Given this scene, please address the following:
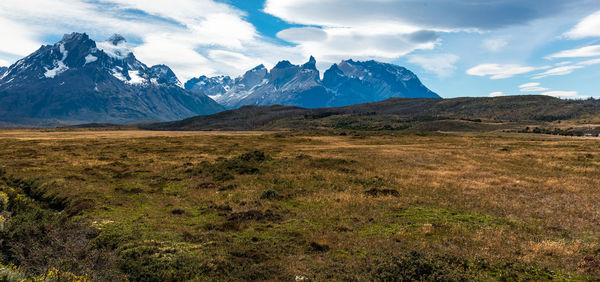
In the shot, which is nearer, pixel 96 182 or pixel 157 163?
pixel 96 182

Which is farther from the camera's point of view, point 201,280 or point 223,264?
point 223,264

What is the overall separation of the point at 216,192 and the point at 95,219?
970 centimetres

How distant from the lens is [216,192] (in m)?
26.8

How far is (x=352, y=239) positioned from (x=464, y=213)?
9366 mm

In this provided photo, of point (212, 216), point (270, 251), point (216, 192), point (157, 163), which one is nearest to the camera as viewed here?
point (270, 251)

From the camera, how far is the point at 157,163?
41.6m

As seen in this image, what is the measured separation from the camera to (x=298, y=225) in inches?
725

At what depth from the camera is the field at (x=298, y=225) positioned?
41.9 feet

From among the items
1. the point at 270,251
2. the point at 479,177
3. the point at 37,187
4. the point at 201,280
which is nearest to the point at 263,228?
the point at 270,251

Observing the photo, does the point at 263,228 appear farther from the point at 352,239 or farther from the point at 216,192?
the point at 216,192

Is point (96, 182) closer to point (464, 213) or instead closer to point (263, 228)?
point (263, 228)

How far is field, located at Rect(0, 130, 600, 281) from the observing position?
12766mm

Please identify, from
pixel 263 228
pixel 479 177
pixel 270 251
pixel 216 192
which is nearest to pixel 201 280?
pixel 270 251

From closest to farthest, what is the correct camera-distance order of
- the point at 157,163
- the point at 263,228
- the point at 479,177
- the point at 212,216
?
1. the point at 263,228
2. the point at 212,216
3. the point at 479,177
4. the point at 157,163
